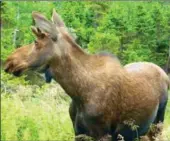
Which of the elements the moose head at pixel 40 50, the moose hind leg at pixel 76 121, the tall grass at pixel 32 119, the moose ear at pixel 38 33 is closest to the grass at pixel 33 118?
the tall grass at pixel 32 119

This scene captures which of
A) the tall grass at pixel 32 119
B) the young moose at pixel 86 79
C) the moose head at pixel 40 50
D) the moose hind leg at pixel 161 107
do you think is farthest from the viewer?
the moose hind leg at pixel 161 107

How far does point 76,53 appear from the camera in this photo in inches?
287

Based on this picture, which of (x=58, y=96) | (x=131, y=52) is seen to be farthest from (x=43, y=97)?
(x=131, y=52)

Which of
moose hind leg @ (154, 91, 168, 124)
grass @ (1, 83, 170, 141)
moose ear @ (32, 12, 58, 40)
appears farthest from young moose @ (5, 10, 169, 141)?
moose hind leg @ (154, 91, 168, 124)

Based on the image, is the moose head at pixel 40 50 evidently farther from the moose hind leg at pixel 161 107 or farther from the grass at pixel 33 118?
the moose hind leg at pixel 161 107

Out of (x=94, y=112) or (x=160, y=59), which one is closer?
(x=94, y=112)

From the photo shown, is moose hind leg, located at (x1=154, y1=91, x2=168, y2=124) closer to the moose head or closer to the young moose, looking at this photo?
the young moose

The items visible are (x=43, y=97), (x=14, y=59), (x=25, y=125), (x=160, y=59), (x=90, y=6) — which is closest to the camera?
(x=14, y=59)

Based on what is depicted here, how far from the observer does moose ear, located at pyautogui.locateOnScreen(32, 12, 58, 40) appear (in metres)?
6.91

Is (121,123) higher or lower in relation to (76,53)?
lower

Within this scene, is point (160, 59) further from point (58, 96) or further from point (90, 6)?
point (58, 96)

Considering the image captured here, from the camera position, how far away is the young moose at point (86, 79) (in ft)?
23.0

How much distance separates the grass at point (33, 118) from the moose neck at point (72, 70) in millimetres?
587

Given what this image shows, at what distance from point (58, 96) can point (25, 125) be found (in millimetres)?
2641
